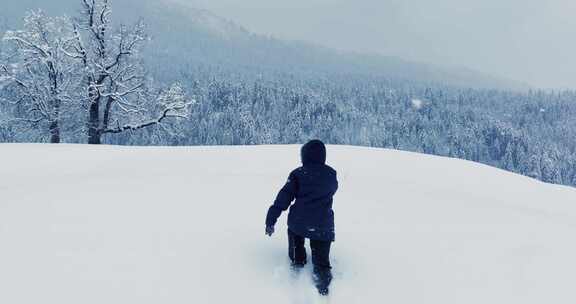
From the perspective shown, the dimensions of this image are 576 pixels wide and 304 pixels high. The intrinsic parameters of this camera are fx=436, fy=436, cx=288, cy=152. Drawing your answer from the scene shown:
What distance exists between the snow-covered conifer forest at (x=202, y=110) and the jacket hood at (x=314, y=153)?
56.2 ft

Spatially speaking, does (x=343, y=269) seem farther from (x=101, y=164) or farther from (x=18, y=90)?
(x=18, y=90)

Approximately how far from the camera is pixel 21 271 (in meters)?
5.40

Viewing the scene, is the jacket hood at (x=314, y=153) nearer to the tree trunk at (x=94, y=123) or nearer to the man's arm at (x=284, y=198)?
the man's arm at (x=284, y=198)

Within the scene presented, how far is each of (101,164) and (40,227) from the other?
584 centimetres

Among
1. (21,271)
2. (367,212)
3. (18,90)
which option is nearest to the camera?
(21,271)

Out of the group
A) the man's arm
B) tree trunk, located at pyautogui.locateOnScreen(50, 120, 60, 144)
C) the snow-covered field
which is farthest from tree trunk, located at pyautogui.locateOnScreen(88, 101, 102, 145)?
the man's arm

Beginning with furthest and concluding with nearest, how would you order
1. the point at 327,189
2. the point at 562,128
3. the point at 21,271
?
the point at 562,128, the point at 327,189, the point at 21,271

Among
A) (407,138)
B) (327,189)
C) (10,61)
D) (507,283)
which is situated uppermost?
(10,61)

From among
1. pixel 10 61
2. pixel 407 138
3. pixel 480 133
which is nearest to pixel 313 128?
pixel 407 138

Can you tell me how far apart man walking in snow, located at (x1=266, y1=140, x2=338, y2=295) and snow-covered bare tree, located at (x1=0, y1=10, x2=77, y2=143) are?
19.6 metres

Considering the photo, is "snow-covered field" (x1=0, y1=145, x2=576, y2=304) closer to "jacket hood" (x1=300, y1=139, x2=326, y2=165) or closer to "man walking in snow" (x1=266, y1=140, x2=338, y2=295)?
"man walking in snow" (x1=266, y1=140, x2=338, y2=295)

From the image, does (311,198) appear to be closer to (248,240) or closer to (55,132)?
(248,240)

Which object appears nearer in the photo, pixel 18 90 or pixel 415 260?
pixel 415 260

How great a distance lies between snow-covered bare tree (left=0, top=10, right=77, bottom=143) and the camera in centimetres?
2189
